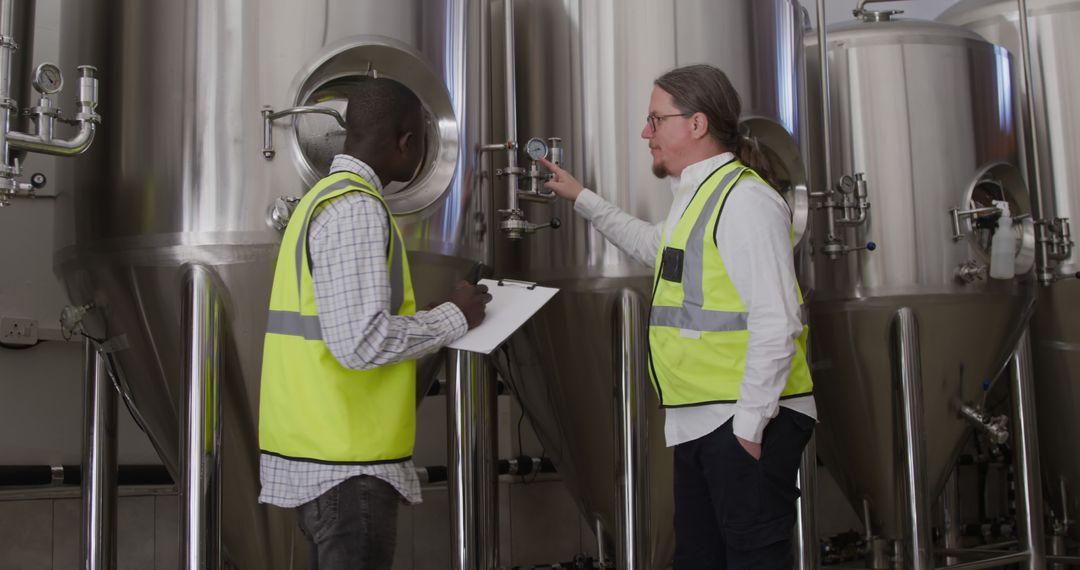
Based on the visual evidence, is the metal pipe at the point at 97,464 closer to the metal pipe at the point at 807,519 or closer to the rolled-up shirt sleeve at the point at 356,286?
the rolled-up shirt sleeve at the point at 356,286

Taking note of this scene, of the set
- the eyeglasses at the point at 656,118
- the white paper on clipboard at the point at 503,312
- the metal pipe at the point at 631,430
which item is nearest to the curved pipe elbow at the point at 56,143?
the white paper on clipboard at the point at 503,312

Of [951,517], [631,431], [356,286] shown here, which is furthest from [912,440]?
[356,286]

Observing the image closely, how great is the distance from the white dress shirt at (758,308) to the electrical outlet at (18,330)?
2496 millimetres

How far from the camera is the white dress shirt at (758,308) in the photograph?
224cm

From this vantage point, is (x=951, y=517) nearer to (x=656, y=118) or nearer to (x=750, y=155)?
(x=750, y=155)

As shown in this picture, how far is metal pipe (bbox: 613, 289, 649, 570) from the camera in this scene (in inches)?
133

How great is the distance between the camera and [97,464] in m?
3.25

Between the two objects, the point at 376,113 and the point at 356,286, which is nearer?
the point at 356,286

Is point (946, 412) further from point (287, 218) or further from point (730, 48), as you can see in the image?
point (287, 218)

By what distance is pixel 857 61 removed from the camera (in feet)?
15.1

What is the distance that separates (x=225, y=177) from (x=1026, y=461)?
3698 mm

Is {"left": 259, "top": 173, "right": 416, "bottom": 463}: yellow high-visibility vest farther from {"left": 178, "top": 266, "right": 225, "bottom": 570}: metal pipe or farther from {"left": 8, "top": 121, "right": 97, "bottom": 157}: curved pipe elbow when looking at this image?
{"left": 8, "top": 121, "right": 97, "bottom": 157}: curved pipe elbow

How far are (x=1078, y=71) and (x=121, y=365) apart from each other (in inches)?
171

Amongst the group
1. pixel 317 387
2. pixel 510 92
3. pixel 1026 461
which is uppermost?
pixel 510 92
